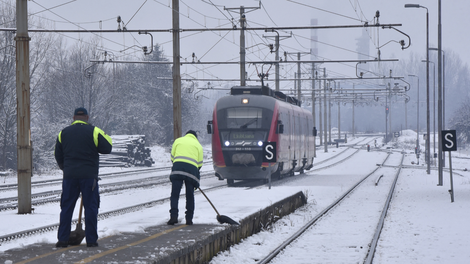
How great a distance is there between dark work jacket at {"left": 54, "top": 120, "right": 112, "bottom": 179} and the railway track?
2733 millimetres

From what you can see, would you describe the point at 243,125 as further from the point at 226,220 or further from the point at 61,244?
the point at 61,244

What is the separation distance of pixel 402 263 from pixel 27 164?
8.95 metres

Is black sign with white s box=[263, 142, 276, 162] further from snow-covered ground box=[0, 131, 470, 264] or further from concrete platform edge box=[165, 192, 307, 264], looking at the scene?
concrete platform edge box=[165, 192, 307, 264]

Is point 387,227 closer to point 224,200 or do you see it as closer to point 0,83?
point 224,200

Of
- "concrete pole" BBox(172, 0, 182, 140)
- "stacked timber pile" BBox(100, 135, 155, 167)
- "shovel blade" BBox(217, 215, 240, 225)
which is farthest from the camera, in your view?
"stacked timber pile" BBox(100, 135, 155, 167)

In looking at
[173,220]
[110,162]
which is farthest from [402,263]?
[110,162]

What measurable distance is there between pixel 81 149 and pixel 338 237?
5.59 m

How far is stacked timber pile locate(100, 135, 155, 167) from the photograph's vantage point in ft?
138

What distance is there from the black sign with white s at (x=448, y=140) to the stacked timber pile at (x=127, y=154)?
1021 inches

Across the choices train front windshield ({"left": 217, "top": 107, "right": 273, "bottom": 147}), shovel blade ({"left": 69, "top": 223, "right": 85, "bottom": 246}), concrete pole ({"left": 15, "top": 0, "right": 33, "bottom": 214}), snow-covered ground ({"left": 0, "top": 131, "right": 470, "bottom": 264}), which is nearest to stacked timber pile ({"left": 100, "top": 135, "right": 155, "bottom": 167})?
train front windshield ({"left": 217, "top": 107, "right": 273, "bottom": 147})

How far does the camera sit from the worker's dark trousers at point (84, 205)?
27.4ft

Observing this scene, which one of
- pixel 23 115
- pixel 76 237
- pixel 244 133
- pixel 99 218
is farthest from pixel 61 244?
pixel 244 133

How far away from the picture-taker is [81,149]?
27.6 feet

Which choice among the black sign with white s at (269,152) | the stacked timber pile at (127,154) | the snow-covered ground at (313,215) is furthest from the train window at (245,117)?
the stacked timber pile at (127,154)
